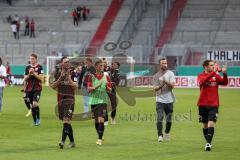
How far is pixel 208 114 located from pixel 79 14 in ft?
176

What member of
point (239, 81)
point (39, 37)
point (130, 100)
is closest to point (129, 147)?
point (130, 100)

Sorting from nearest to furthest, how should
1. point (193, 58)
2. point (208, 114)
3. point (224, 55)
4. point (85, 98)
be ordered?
point (208, 114), point (85, 98), point (224, 55), point (193, 58)

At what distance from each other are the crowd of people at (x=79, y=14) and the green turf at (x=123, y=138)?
127 ft

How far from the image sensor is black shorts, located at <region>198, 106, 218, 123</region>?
18.2 m

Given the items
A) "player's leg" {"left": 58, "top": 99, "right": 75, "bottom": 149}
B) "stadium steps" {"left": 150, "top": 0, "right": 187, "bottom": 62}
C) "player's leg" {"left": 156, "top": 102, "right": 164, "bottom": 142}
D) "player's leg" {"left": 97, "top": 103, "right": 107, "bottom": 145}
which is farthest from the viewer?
"stadium steps" {"left": 150, "top": 0, "right": 187, "bottom": 62}

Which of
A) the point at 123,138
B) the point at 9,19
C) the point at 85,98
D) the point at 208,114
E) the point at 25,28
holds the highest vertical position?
the point at 9,19

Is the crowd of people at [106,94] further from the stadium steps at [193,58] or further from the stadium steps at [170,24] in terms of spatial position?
the stadium steps at [170,24]

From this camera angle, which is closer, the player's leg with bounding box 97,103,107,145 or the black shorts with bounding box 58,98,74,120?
the black shorts with bounding box 58,98,74,120

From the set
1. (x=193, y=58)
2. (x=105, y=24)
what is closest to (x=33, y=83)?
(x=193, y=58)

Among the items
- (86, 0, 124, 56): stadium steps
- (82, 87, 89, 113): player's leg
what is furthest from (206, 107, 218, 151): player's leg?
(86, 0, 124, 56): stadium steps

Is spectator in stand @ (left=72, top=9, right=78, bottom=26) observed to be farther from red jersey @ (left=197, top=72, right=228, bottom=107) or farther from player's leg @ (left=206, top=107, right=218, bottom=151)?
player's leg @ (left=206, top=107, right=218, bottom=151)

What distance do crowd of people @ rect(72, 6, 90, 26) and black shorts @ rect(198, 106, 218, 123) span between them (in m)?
52.3

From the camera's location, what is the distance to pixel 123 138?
69.0 feet

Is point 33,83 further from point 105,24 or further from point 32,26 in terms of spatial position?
point 32,26
